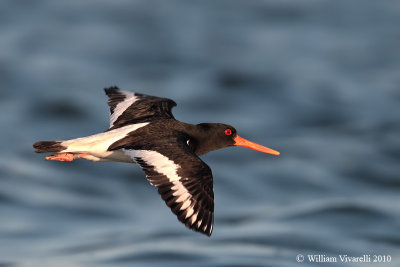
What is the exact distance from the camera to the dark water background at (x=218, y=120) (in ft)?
89.8

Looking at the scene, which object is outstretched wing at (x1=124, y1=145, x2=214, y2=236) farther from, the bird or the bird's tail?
the bird's tail

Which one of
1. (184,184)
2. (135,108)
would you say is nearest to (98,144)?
(184,184)

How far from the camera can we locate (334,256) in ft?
84.5

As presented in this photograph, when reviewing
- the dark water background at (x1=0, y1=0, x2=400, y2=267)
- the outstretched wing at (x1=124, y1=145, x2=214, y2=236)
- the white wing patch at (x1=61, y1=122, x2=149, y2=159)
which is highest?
the dark water background at (x1=0, y1=0, x2=400, y2=267)

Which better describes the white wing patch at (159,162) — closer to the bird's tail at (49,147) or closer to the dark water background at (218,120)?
the bird's tail at (49,147)

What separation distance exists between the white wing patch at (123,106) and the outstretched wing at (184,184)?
273cm

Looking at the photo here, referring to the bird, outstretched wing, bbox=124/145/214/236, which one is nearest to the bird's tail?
the bird

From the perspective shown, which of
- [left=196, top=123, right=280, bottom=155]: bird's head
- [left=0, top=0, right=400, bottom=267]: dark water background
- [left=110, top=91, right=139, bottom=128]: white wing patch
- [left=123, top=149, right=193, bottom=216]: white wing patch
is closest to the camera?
[left=123, top=149, right=193, bottom=216]: white wing patch

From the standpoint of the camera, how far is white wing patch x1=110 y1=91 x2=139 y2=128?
14.2m

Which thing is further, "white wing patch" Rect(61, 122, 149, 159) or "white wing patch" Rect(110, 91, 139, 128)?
"white wing patch" Rect(110, 91, 139, 128)

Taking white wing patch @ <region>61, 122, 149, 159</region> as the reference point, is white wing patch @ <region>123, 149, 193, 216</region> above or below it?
below

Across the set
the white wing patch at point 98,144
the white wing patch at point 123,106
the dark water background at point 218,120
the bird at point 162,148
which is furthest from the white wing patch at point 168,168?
the dark water background at point 218,120

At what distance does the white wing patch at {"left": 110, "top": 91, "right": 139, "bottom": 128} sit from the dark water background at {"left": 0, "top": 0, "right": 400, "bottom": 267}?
32.7 feet

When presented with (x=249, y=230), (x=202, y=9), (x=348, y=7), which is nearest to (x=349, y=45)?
(x=348, y=7)
